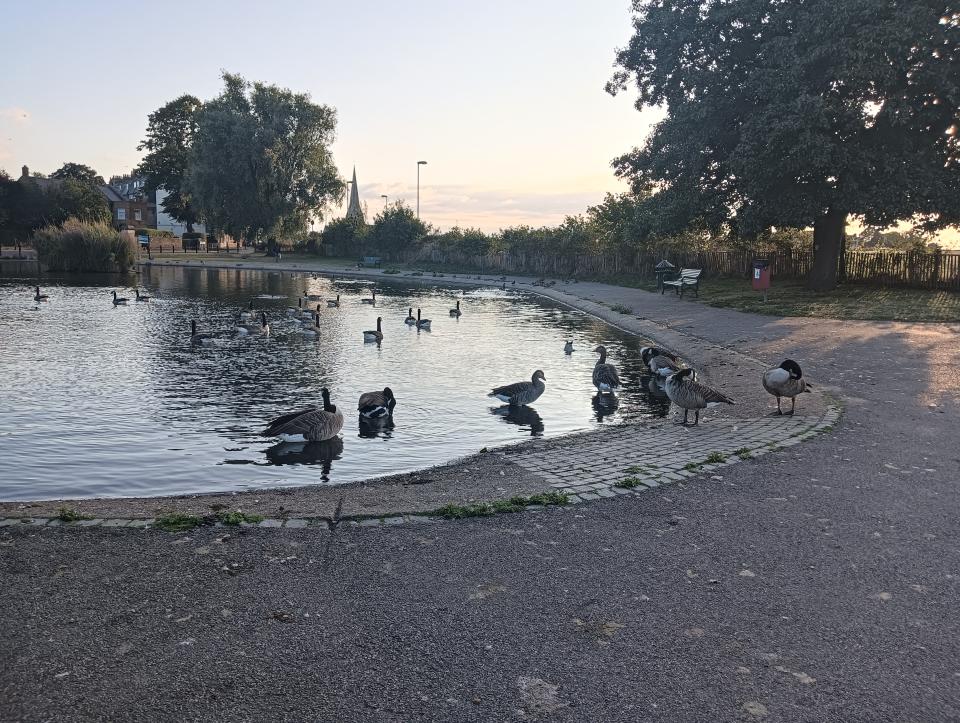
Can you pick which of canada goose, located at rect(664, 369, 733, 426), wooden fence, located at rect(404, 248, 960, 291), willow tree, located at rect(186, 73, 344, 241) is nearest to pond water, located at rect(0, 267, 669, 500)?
canada goose, located at rect(664, 369, 733, 426)

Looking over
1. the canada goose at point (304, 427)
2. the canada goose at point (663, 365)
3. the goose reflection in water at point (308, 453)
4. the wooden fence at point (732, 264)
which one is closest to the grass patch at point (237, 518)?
the goose reflection in water at point (308, 453)

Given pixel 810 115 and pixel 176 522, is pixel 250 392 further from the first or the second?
pixel 810 115

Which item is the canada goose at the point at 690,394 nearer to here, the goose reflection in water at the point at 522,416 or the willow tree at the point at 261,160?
the goose reflection in water at the point at 522,416

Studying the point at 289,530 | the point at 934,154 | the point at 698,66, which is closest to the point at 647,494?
the point at 289,530

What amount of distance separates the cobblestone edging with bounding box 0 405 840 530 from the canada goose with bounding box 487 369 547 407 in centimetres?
283

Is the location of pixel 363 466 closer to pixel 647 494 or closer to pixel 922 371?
pixel 647 494

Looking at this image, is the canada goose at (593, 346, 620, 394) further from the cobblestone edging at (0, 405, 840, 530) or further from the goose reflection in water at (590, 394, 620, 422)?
the cobblestone edging at (0, 405, 840, 530)

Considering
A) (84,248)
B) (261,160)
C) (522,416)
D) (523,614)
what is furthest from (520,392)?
(261,160)

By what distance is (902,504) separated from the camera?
8.00 m

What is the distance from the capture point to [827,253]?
121 ft

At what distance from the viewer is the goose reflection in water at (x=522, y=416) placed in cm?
Result: 1354

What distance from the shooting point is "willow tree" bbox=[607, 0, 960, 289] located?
29891mm

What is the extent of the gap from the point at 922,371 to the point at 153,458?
16233 mm

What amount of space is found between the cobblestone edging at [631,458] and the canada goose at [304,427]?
125 inches
